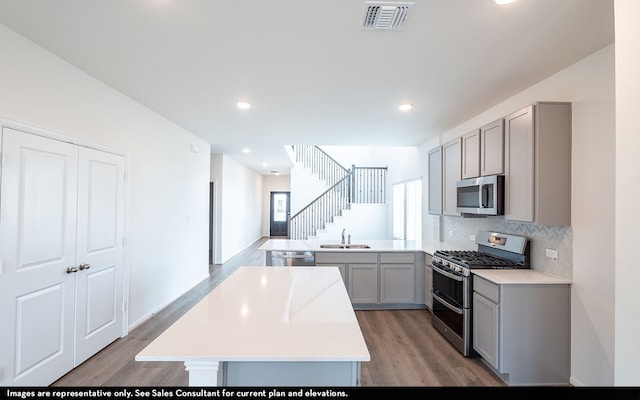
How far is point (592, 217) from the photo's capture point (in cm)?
234

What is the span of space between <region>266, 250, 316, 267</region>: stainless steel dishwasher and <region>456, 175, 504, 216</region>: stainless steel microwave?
2.02m

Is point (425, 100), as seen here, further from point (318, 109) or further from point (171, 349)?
point (171, 349)

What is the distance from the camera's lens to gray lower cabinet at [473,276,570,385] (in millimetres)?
2520

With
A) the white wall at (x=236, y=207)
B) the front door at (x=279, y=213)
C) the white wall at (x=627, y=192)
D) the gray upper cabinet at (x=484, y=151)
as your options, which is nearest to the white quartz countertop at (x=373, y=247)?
the gray upper cabinet at (x=484, y=151)

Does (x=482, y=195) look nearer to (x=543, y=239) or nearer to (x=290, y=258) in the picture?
(x=543, y=239)

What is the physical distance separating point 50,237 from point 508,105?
A: 14.8ft

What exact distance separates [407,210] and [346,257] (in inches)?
111

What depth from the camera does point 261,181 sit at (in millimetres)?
12008

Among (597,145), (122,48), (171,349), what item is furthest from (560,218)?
(122,48)

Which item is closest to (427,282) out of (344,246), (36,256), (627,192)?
(344,246)

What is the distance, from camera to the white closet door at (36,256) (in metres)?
2.14

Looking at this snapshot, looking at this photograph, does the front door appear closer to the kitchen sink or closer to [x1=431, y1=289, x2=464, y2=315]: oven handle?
the kitchen sink

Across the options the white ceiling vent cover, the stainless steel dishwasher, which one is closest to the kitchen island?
the white ceiling vent cover

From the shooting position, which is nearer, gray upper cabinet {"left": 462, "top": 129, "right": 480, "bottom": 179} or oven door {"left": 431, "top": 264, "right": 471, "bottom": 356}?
oven door {"left": 431, "top": 264, "right": 471, "bottom": 356}
